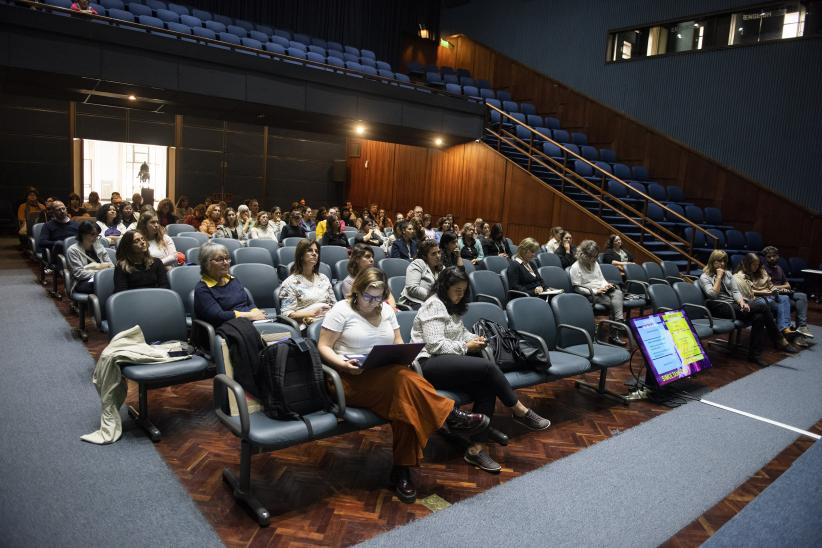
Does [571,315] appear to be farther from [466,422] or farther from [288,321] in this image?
[288,321]

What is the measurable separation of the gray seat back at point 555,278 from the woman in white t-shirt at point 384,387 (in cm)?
337

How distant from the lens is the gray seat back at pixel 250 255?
557 cm

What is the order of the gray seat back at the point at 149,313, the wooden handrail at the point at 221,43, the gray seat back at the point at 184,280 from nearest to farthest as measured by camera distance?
the gray seat back at the point at 149,313
the gray seat back at the point at 184,280
the wooden handrail at the point at 221,43

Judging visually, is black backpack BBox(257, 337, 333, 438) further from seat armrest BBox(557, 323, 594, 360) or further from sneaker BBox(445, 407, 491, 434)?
seat armrest BBox(557, 323, 594, 360)

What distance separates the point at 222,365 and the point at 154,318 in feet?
3.46

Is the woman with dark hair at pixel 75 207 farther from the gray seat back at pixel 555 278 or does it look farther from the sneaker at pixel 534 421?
the sneaker at pixel 534 421

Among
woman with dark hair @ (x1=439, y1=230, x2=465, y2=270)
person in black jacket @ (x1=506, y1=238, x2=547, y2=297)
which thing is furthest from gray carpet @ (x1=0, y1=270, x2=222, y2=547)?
person in black jacket @ (x1=506, y1=238, x2=547, y2=297)

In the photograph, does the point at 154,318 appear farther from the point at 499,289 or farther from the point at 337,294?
the point at 499,289

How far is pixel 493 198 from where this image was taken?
12.3 meters

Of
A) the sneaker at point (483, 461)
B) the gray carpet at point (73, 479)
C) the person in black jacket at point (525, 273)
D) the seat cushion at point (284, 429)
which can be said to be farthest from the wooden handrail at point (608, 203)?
the gray carpet at point (73, 479)

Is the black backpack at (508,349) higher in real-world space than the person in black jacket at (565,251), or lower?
lower

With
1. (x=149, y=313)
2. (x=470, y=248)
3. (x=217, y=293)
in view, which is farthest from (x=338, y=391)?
(x=470, y=248)

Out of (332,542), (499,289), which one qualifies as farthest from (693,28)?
(332,542)

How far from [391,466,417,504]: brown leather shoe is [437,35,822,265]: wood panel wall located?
10339mm
